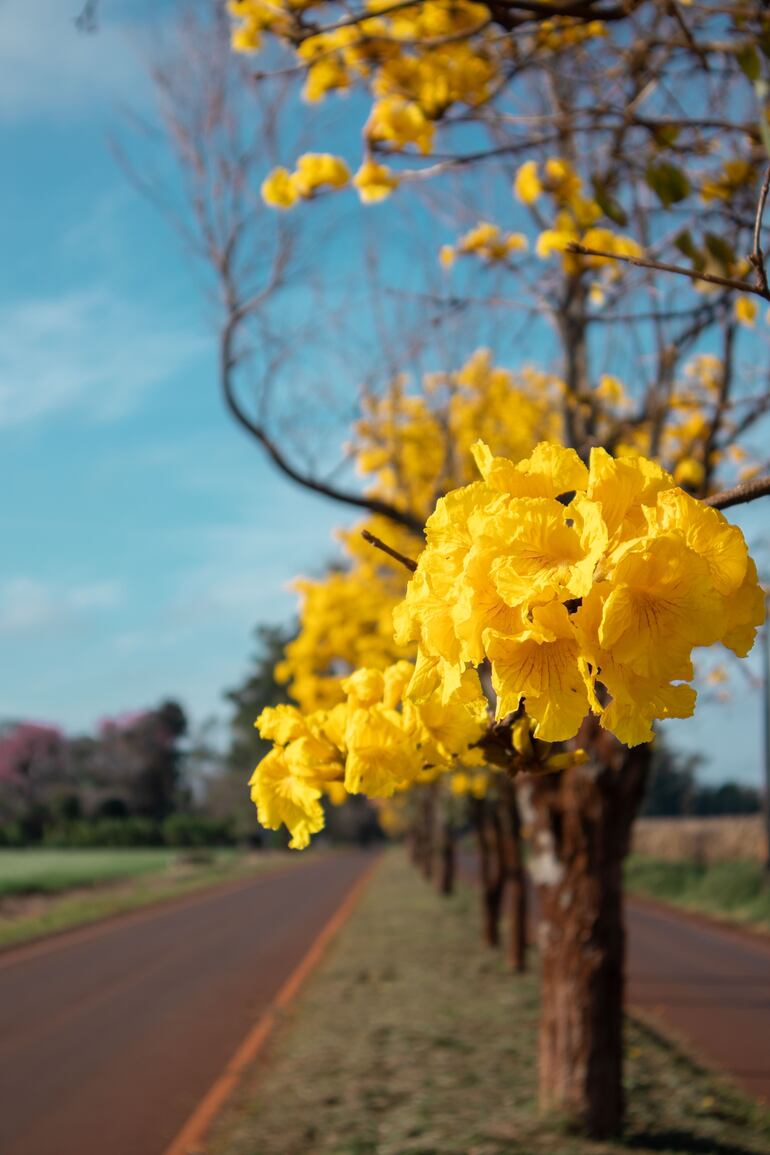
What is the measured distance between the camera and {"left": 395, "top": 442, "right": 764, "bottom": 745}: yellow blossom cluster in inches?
50.4

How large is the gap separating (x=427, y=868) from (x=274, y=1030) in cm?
2107

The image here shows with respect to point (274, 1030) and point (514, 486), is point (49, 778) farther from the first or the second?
point (514, 486)

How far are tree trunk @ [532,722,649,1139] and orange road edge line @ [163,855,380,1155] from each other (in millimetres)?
2072

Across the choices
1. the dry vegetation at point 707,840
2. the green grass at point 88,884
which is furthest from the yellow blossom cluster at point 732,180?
the dry vegetation at point 707,840

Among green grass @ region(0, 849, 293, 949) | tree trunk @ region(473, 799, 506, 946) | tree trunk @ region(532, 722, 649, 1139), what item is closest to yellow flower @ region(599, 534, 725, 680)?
tree trunk @ region(532, 722, 649, 1139)

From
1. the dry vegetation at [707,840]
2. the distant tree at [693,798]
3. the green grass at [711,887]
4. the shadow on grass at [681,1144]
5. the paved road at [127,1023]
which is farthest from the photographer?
the distant tree at [693,798]

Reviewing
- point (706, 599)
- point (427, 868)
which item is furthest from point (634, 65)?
point (427, 868)

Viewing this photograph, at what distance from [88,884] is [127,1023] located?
28555mm

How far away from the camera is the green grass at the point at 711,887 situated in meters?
22.4

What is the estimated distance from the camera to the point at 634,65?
16.0 feet

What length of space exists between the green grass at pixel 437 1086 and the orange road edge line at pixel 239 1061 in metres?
0.12

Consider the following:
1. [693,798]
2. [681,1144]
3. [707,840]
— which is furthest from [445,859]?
[693,798]

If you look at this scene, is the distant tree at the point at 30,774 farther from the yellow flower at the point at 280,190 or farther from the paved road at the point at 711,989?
the yellow flower at the point at 280,190

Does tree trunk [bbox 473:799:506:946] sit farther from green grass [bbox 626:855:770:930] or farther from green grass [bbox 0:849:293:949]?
green grass [bbox 0:849:293:949]
